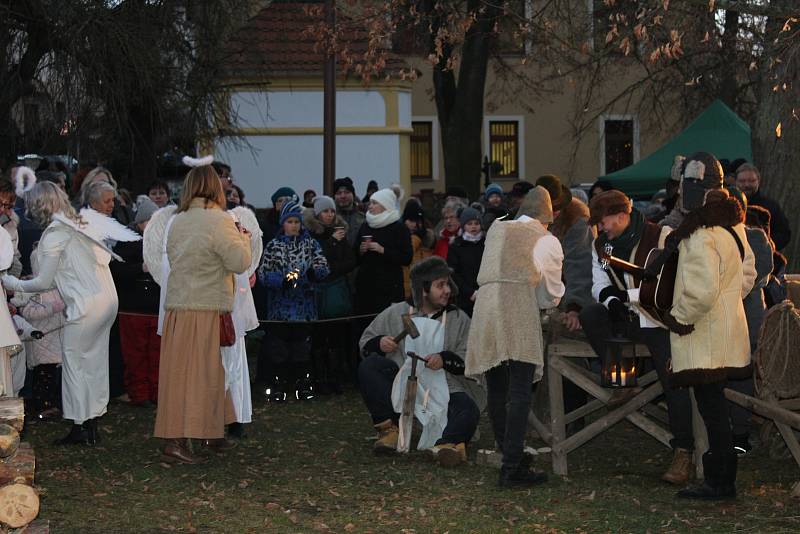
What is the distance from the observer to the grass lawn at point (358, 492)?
7.89 metres

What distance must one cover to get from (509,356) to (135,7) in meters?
9.22

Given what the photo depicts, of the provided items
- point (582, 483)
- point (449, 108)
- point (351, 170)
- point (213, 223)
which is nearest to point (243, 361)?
point (213, 223)

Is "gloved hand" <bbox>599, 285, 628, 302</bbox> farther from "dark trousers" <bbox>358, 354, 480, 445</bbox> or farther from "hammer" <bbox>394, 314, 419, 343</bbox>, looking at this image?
"hammer" <bbox>394, 314, 419, 343</bbox>

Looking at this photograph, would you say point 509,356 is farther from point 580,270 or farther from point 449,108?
point 449,108

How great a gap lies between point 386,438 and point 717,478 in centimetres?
253

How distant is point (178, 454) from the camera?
9.62 meters

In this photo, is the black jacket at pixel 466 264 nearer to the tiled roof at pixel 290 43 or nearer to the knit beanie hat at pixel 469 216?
the knit beanie hat at pixel 469 216

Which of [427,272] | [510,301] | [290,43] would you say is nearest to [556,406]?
[510,301]

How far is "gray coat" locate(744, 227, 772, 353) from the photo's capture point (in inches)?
379

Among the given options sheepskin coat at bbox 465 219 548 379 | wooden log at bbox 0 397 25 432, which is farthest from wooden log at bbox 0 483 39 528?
sheepskin coat at bbox 465 219 548 379

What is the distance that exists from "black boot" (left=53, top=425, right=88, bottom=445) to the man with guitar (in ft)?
12.3

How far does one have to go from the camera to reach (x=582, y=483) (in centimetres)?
899

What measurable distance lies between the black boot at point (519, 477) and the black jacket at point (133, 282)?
441 cm

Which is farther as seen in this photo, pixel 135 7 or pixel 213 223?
pixel 135 7
